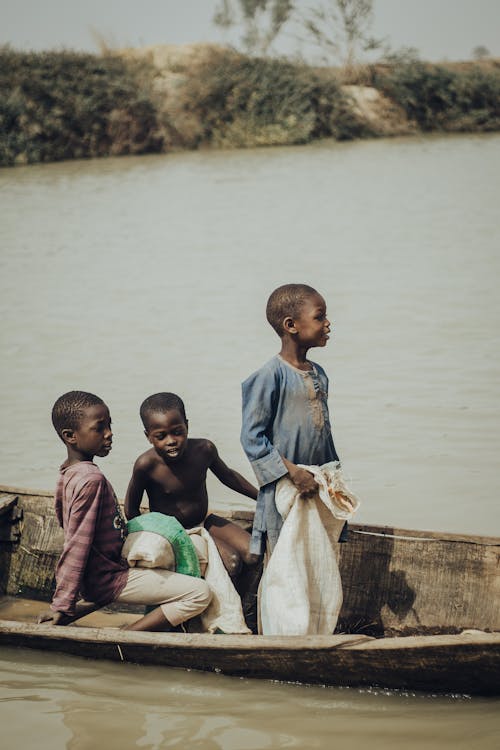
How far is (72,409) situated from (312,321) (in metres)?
0.88

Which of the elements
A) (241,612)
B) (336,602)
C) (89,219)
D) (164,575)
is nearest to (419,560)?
(336,602)

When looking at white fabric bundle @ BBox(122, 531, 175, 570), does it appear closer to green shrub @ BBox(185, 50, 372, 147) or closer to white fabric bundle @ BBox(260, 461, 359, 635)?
white fabric bundle @ BBox(260, 461, 359, 635)

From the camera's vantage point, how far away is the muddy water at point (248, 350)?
3.35m

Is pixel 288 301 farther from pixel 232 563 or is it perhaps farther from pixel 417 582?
pixel 417 582

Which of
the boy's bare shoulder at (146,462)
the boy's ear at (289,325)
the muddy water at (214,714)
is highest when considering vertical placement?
the boy's ear at (289,325)

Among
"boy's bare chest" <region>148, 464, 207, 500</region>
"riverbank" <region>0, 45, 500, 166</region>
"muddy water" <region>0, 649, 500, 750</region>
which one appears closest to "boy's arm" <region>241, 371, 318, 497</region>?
"boy's bare chest" <region>148, 464, 207, 500</region>

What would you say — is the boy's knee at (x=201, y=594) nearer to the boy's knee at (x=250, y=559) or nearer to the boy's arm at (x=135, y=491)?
the boy's knee at (x=250, y=559)

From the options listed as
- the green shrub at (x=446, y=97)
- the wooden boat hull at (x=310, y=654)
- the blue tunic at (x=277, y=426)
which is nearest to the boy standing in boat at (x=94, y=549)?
the wooden boat hull at (x=310, y=654)

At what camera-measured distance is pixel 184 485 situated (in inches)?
147

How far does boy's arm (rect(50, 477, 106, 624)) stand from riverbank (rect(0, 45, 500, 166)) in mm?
19458

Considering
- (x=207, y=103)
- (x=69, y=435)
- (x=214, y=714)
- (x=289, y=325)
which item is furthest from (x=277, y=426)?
(x=207, y=103)

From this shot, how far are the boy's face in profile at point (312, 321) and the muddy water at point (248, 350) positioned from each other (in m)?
1.20

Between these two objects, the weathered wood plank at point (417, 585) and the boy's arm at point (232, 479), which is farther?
the boy's arm at point (232, 479)

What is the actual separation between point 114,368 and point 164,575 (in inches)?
184
